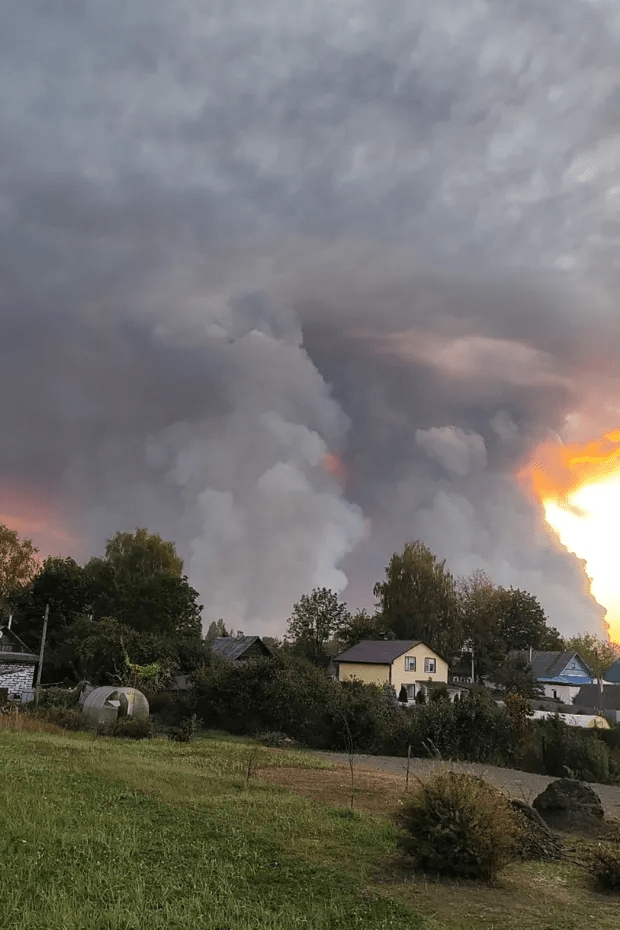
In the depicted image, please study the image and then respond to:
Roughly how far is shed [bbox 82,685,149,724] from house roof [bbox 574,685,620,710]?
4458cm

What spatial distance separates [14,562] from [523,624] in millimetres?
51903

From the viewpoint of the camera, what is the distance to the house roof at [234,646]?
51.5m

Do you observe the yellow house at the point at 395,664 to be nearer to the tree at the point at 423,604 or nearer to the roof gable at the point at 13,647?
the tree at the point at 423,604

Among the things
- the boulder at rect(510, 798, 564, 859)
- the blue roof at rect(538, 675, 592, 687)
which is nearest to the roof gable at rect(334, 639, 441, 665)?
the blue roof at rect(538, 675, 592, 687)

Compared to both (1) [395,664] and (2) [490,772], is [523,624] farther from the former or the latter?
(2) [490,772]

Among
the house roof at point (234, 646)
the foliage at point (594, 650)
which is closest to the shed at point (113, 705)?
the house roof at point (234, 646)

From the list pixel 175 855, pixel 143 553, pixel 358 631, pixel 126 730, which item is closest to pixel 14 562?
pixel 143 553

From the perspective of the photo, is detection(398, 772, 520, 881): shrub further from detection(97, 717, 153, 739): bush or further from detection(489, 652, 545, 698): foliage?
detection(489, 652, 545, 698): foliage

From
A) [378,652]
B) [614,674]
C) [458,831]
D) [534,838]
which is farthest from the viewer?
[614,674]

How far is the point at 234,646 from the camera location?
2108 inches

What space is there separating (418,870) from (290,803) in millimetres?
4522

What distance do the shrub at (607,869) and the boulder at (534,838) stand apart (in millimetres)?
1040

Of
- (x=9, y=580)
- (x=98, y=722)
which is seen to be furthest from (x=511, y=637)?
(x=98, y=722)

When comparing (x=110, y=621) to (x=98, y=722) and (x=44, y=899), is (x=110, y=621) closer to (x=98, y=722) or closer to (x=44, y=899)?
(x=98, y=722)
